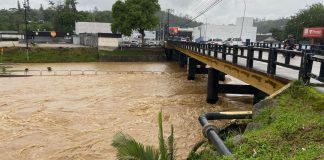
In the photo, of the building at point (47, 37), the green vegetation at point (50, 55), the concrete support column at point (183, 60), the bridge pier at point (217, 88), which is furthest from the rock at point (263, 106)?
the building at point (47, 37)

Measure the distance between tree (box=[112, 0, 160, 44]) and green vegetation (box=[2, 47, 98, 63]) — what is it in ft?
23.8

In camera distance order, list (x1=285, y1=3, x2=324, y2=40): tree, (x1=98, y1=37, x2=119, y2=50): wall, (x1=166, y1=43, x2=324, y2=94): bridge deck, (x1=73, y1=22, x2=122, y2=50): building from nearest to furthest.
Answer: (x1=166, y1=43, x2=324, y2=94): bridge deck, (x1=98, y1=37, x2=119, y2=50): wall, (x1=73, y1=22, x2=122, y2=50): building, (x1=285, y1=3, x2=324, y2=40): tree

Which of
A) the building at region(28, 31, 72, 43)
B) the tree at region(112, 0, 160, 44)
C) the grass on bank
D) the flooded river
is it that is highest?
the tree at region(112, 0, 160, 44)

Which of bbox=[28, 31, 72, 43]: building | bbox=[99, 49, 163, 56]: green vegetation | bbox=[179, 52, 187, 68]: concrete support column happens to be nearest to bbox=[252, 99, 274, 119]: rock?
bbox=[179, 52, 187, 68]: concrete support column

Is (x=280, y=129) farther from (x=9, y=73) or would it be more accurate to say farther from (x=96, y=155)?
(x=9, y=73)

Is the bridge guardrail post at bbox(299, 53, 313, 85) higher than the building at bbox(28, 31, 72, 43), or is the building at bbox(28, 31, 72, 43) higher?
the building at bbox(28, 31, 72, 43)

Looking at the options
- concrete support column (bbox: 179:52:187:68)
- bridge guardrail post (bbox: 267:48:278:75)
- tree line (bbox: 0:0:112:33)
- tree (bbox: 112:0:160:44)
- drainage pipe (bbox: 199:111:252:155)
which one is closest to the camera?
drainage pipe (bbox: 199:111:252:155)

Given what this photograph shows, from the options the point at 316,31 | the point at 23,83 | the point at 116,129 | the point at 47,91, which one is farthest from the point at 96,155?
the point at 316,31

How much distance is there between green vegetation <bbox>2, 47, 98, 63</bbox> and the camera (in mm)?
47844

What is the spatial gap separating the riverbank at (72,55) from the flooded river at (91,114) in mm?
20234


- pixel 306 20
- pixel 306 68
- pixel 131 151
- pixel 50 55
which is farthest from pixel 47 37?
pixel 131 151

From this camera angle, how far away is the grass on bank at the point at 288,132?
4892 mm

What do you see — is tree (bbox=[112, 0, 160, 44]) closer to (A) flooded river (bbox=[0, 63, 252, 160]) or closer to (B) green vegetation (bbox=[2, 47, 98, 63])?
(B) green vegetation (bbox=[2, 47, 98, 63])

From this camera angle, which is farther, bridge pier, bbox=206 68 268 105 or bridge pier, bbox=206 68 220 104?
bridge pier, bbox=206 68 220 104
